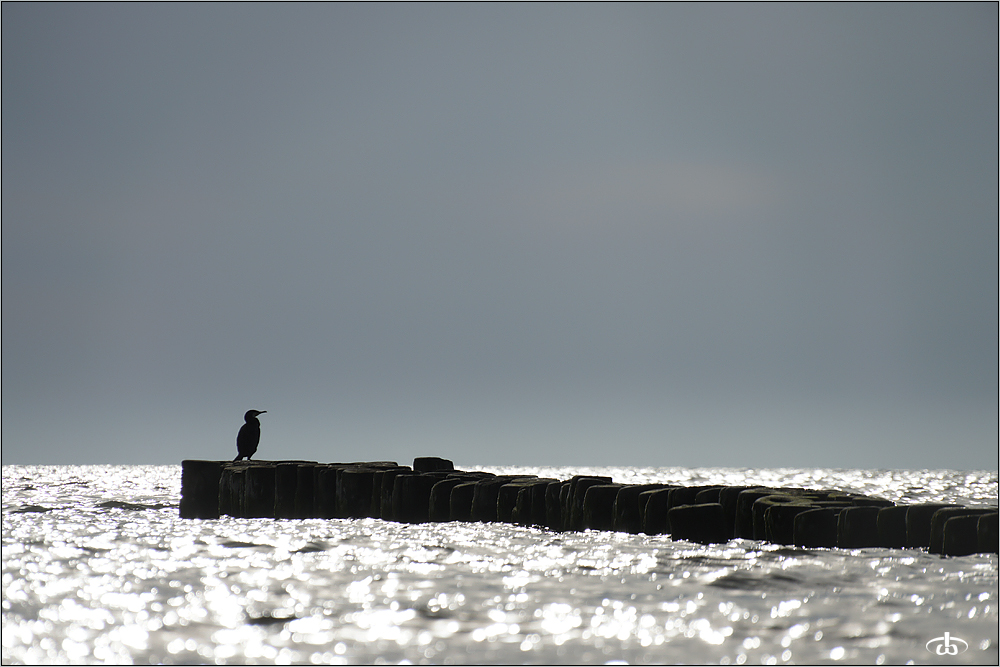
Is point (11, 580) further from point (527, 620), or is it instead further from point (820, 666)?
point (820, 666)

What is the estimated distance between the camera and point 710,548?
34.0 ft

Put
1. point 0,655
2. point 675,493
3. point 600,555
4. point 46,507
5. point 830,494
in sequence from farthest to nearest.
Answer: point 46,507
point 675,493
point 830,494
point 600,555
point 0,655

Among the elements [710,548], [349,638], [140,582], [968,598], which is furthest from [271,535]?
[968,598]

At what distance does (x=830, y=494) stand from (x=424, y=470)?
7707 mm

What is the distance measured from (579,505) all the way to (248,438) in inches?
304

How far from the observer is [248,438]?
717 inches

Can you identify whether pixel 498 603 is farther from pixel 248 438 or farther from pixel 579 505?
pixel 248 438

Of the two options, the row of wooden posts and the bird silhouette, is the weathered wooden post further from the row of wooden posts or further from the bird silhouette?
the bird silhouette

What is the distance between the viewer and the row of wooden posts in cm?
944

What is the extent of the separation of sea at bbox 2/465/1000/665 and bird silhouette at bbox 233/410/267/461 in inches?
248

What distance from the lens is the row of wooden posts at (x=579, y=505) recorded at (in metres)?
9.44

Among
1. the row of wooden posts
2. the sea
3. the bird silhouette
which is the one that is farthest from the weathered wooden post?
the sea

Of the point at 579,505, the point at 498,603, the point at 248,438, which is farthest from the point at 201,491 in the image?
the point at 498,603

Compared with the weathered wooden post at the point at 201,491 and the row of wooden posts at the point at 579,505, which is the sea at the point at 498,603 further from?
the weathered wooden post at the point at 201,491
